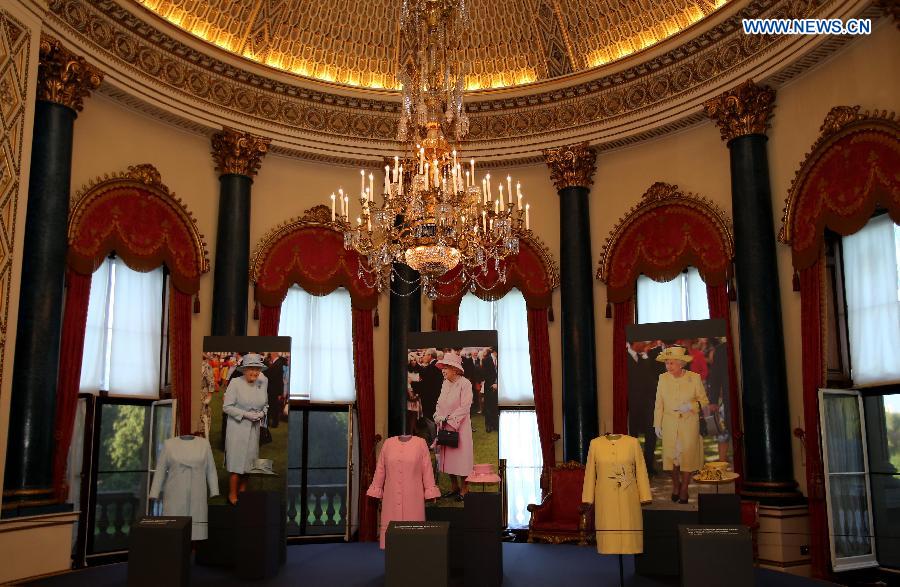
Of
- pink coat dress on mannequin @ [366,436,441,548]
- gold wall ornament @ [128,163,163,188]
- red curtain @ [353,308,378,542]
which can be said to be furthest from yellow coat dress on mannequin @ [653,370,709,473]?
gold wall ornament @ [128,163,163,188]

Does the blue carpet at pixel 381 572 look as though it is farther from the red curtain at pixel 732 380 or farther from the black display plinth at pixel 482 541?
the red curtain at pixel 732 380

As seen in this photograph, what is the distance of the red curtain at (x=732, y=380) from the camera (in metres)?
9.77

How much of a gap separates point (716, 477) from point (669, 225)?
13.4ft

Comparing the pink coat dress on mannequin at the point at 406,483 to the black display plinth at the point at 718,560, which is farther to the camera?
the pink coat dress on mannequin at the point at 406,483

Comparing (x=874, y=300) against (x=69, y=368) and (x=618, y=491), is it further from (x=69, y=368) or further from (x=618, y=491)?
(x=69, y=368)

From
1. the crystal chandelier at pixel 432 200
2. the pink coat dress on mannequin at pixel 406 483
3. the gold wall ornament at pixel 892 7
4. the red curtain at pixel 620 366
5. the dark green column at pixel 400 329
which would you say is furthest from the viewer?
the dark green column at pixel 400 329

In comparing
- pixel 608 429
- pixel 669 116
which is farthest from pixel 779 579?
pixel 669 116

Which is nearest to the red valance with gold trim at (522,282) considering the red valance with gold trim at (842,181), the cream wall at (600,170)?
the cream wall at (600,170)

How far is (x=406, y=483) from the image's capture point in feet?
27.4

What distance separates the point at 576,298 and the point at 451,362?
3.26 metres

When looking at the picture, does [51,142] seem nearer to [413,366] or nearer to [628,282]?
[413,366]

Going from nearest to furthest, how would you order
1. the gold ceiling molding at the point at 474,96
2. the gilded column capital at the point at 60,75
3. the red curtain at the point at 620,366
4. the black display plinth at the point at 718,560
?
1. the black display plinth at the point at 718,560
2. the gilded column capital at the point at 60,75
3. the gold ceiling molding at the point at 474,96
4. the red curtain at the point at 620,366

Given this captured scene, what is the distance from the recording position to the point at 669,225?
11023 mm

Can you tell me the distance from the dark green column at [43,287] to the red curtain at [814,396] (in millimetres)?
8224
